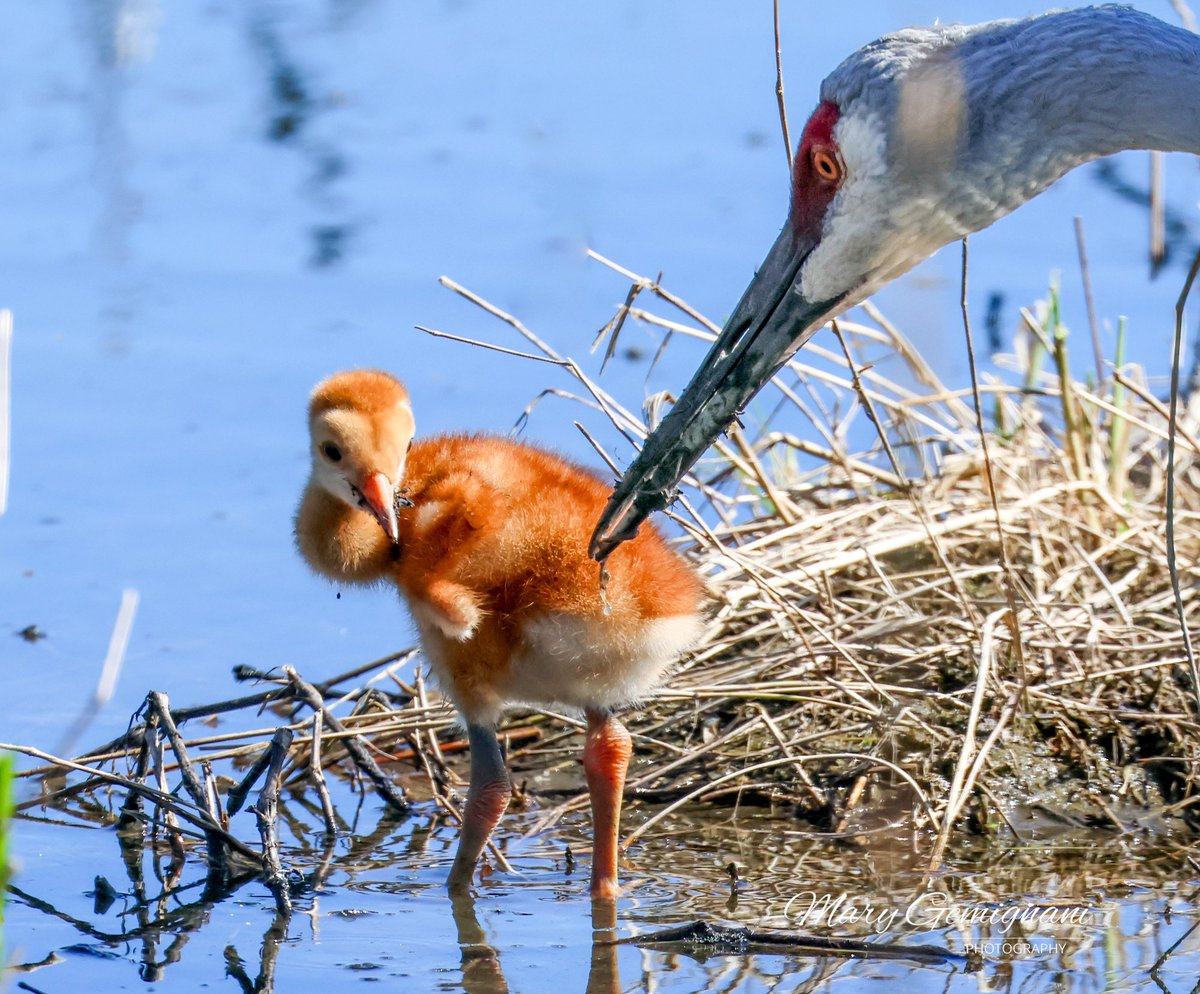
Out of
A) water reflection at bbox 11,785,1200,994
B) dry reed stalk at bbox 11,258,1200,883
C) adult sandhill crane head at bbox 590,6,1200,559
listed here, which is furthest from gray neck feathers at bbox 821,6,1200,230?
water reflection at bbox 11,785,1200,994

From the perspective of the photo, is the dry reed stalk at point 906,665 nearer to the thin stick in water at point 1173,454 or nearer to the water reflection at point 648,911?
the water reflection at point 648,911

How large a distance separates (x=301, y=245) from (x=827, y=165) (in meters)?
3.93

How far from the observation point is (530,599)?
12.5 ft

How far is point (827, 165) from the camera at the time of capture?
364 cm

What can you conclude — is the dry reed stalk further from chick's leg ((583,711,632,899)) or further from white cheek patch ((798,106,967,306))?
white cheek patch ((798,106,967,306))

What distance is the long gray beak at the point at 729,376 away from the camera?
3682mm

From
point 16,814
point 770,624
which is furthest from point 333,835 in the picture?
point 770,624

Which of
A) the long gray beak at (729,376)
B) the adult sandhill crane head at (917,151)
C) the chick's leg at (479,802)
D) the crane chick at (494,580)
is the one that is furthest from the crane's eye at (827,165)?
the chick's leg at (479,802)

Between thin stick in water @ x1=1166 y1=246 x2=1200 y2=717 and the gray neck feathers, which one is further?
the gray neck feathers

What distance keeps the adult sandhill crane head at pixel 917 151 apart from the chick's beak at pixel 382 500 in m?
0.39

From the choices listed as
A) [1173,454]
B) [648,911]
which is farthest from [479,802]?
[1173,454]

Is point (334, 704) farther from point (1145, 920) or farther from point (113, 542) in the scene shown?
point (1145, 920)

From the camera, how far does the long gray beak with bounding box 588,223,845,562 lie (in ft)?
12.1

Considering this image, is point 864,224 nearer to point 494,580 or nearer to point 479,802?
point 494,580
